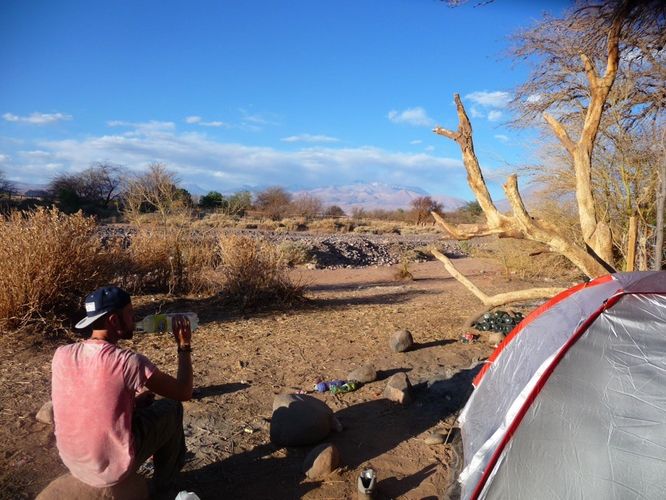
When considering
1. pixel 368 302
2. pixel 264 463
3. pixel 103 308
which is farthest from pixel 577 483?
pixel 368 302

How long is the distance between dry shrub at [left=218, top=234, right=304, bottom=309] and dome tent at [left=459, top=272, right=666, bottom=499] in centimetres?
631

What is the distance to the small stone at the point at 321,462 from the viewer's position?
388cm

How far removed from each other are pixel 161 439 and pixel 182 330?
27.7 inches

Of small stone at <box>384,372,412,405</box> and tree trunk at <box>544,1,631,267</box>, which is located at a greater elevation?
tree trunk at <box>544,1,631,267</box>

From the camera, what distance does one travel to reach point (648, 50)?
26.3 feet

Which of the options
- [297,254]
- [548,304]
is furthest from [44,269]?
[297,254]

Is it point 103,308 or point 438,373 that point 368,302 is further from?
point 103,308

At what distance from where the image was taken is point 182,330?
334cm

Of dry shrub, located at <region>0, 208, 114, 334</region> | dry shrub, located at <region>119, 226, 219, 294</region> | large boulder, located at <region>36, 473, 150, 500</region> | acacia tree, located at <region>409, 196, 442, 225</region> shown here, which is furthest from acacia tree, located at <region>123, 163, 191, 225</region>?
acacia tree, located at <region>409, 196, 442, 225</region>

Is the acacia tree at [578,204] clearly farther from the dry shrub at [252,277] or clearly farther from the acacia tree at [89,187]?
the acacia tree at [89,187]

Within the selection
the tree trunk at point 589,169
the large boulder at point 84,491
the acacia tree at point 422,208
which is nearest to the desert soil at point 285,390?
the large boulder at point 84,491

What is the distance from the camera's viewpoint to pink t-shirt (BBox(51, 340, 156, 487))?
2.93m

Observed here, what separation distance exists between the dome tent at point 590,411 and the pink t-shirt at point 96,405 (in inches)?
75.0

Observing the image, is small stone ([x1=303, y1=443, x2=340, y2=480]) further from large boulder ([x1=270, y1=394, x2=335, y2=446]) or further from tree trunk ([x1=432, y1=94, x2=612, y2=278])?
tree trunk ([x1=432, y1=94, x2=612, y2=278])
